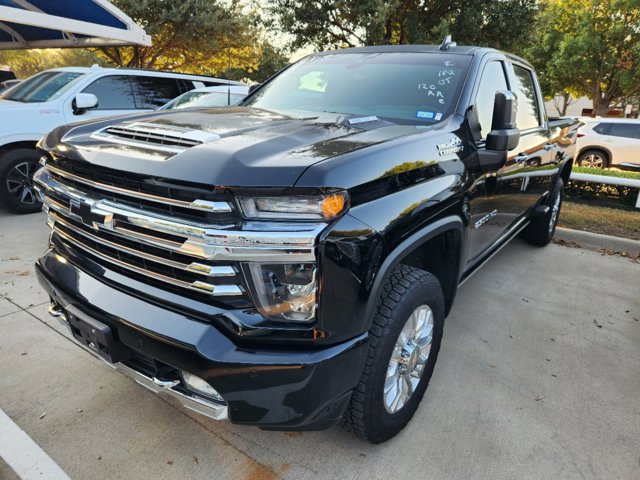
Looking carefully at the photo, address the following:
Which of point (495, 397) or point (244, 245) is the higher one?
point (244, 245)

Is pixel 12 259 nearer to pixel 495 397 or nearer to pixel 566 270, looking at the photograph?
pixel 495 397

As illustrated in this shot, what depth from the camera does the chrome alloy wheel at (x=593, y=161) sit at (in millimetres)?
12413

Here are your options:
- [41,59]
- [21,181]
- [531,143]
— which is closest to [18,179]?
[21,181]

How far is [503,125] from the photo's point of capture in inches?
98.7

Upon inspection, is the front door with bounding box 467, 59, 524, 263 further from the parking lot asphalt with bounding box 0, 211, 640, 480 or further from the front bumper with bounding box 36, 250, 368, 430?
the front bumper with bounding box 36, 250, 368, 430

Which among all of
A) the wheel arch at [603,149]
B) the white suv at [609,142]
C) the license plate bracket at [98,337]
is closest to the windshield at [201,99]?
the license plate bracket at [98,337]

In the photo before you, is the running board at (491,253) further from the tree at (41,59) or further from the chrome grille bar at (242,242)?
the tree at (41,59)

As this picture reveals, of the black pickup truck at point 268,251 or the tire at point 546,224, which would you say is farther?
the tire at point 546,224

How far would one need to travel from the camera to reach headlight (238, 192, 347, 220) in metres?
1.56

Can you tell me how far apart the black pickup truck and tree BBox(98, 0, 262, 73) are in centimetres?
1428

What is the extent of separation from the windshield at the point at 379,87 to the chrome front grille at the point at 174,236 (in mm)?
1393

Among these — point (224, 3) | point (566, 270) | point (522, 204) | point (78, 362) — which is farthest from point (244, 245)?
point (224, 3)

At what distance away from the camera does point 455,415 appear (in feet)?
8.05

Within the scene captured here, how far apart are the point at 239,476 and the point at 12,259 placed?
3.54m
